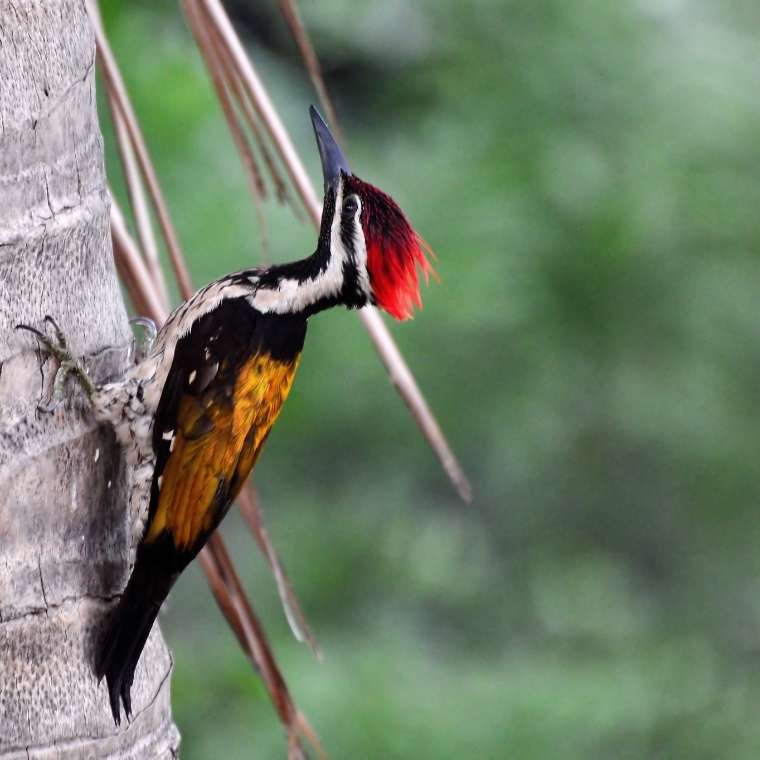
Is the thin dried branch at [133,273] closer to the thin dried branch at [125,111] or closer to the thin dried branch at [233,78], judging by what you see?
Result: the thin dried branch at [125,111]

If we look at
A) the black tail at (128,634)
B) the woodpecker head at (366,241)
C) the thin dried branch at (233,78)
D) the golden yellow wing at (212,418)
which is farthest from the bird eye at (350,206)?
the black tail at (128,634)

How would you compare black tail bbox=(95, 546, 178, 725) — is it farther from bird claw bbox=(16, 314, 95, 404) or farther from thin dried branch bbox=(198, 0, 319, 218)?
thin dried branch bbox=(198, 0, 319, 218)

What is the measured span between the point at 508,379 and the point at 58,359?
2.97m

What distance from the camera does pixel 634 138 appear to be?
473cm

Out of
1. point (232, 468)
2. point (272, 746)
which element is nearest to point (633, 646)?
point (272, 746)

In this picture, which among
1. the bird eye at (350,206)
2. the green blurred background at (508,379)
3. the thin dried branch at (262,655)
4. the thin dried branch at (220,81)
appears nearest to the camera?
the thin dried branch at (262,655)

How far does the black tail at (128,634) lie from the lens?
6.84 feet

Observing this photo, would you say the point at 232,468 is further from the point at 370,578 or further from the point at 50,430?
the point at 370,578

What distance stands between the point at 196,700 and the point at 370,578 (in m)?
1.28

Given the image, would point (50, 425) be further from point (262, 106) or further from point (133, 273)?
point (262, 106)

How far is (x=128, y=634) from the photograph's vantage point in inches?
83.0

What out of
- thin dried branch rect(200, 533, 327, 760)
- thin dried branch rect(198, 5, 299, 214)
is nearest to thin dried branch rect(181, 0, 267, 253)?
thin dried branch rect(198, 5, 299, 214)

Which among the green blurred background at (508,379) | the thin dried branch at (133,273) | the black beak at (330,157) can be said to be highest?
the thin dried branch at (133,273)

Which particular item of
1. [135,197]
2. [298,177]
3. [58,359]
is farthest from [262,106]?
[58,359]
